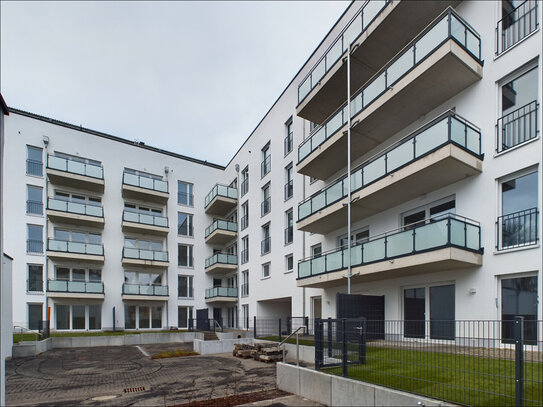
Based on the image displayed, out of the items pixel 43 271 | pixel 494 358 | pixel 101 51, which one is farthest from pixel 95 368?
pixel 43 271

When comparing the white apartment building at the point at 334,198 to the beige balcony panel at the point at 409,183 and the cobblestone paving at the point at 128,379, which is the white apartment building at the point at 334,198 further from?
the cobblestone paving at the point at 128,379

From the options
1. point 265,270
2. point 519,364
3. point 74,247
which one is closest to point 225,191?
point 265,270

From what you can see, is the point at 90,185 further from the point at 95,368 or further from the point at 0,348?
the point at 0,348

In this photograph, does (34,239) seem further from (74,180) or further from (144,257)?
(144,257)

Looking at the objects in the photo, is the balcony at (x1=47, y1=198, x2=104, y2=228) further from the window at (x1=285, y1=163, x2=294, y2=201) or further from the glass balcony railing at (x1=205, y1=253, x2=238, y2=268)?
the window at (x1=285, y1=163, x2=294, y2=201)

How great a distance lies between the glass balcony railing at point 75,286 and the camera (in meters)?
24.4

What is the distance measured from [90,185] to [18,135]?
18.4ft

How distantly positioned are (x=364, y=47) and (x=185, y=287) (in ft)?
78.0

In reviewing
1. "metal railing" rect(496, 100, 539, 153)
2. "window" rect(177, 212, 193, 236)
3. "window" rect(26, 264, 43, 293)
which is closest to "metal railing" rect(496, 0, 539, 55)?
"metal railing" rect(496, 100, 539, 153)

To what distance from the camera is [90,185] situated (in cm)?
2723

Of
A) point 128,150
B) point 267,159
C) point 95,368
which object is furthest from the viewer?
point 128,150

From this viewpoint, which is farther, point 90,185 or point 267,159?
point 90,185

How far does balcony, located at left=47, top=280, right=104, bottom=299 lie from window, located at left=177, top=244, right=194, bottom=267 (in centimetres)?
659

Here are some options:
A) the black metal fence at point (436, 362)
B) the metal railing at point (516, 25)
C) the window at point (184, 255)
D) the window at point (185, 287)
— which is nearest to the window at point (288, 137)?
the metal railing at point (516, 25)
